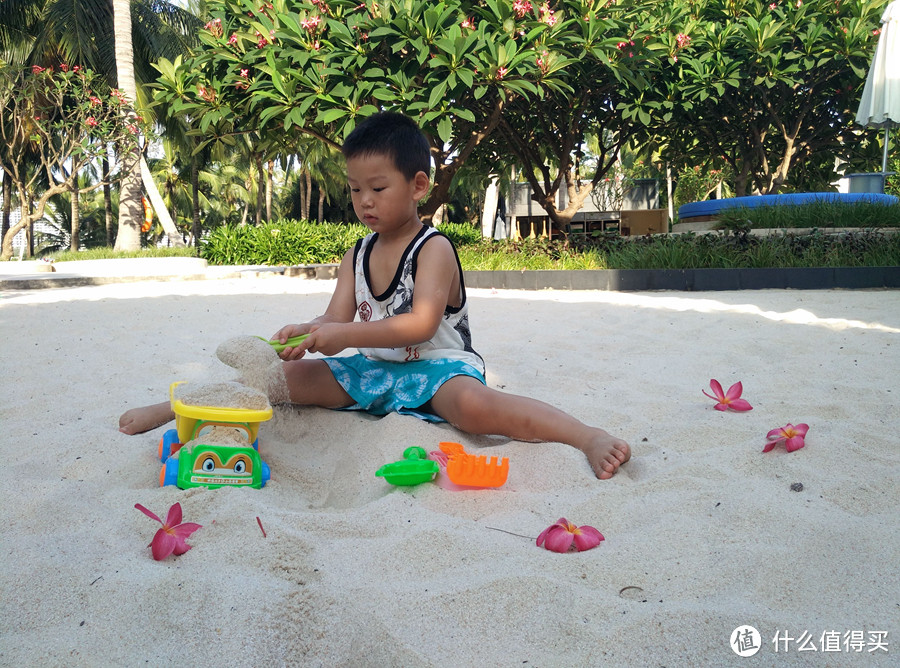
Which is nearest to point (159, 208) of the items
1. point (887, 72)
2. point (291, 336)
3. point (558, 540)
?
point (887, 72)

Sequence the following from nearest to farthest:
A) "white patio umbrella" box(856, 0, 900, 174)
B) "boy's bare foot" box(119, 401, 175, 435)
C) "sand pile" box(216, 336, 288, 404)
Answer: "sand pile" box(216, 336, 288, 404) < "boy's bare foot" box(119, 401, 175, 435) < "white patio umbrella" box(856, 0, 900, 174)

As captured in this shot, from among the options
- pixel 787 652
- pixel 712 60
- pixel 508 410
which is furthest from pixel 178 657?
pixel 712 60

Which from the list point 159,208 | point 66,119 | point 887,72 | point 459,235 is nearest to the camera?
point 887,72

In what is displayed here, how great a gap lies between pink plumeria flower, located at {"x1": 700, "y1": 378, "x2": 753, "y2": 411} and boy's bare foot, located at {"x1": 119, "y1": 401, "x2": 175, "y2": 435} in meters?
1.89

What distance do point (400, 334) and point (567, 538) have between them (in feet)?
3.17

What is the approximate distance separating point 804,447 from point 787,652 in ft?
3.45

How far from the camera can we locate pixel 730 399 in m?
2.46

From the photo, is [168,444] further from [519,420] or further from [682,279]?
[682,279]

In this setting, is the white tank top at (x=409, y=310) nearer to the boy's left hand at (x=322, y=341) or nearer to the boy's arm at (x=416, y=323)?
the boy's arm at (x=416, y=323)

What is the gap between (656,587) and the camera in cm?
127

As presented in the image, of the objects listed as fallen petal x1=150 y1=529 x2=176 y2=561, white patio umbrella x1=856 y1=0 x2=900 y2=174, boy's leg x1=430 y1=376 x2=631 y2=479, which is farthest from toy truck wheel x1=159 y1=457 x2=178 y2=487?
white patio umbrella x1=856 y1=0 x2=900 y2=174

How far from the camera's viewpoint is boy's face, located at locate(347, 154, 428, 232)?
225 cm

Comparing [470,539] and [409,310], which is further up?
[409,310]

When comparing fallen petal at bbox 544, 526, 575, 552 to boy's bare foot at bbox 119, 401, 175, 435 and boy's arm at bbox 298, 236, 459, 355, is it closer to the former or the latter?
boy's arm at bbox 298, 236, 459, 355
